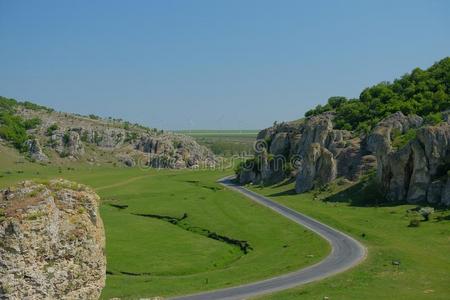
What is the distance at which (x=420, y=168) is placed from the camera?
8725cm

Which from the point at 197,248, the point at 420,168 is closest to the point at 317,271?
the point at 197,248

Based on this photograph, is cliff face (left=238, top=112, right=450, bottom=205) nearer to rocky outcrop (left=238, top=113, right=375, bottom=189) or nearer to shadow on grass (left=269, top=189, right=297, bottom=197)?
rocky outcrop (left=238, top=113, right=375, bottom=189)

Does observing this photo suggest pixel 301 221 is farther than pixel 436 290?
Yes

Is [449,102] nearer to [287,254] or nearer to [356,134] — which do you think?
[356,134]

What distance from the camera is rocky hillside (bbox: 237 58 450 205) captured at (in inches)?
3447

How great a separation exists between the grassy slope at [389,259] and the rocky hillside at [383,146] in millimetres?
7940

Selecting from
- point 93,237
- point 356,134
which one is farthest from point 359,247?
point 356,134

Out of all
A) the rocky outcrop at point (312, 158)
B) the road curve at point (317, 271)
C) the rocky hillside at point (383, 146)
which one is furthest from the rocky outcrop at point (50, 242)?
the rocky outcrop at point (312, 158)

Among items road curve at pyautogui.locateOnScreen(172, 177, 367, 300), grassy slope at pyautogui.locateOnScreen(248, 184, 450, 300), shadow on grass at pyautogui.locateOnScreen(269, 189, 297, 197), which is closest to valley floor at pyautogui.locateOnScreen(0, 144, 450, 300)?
grassy slope at pyautogui.locateOnScreen(248, 184, 450, 300)

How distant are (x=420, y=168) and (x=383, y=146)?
13.1m

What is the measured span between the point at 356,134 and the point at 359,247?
81.7 meters

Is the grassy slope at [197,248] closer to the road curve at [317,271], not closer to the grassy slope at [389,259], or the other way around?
the road curve at [317,271]

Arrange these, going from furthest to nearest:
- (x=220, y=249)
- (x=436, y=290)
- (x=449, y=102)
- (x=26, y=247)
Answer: (x=449, y=102) < (x=220, y=249) < (x=436, y=290) < (x=26, y=247)

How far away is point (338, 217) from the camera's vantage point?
8381cm
